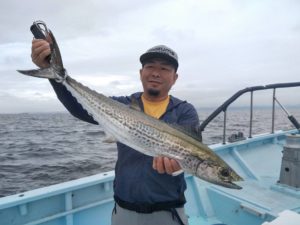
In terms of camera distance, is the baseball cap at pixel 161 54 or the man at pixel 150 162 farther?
the baseball cap at pixel 161 54

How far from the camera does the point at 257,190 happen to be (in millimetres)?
6359

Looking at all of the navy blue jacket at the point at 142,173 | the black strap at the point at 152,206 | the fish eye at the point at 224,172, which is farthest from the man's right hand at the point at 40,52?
the fish eye at the point at 224,172

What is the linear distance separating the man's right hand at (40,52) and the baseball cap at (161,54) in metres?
1.05

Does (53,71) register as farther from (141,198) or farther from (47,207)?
(47,207)

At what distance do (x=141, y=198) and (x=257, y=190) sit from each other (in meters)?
4.04

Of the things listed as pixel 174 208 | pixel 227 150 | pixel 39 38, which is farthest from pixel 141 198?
pixel 227 150

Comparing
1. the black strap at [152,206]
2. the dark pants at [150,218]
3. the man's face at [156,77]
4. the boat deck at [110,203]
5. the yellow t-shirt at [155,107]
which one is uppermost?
the man's face at [156,77]

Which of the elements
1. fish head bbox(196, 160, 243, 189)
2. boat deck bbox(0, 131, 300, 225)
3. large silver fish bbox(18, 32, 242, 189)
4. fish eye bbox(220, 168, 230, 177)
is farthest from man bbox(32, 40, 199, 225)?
boat deck bbox(0, 131, 300, 225)

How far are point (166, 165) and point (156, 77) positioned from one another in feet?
3.50

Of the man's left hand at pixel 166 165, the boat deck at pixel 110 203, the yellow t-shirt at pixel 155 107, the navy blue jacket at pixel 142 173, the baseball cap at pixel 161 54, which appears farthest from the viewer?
the boat deck at pixel 110 203

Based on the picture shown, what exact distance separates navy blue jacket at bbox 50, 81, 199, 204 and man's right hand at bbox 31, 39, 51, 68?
23 centimetres

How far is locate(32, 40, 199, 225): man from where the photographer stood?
3.17 metres

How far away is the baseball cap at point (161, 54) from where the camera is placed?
133 inches

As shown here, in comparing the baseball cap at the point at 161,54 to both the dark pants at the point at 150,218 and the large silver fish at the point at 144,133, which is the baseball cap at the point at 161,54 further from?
the dark pants at the point at 150,218
